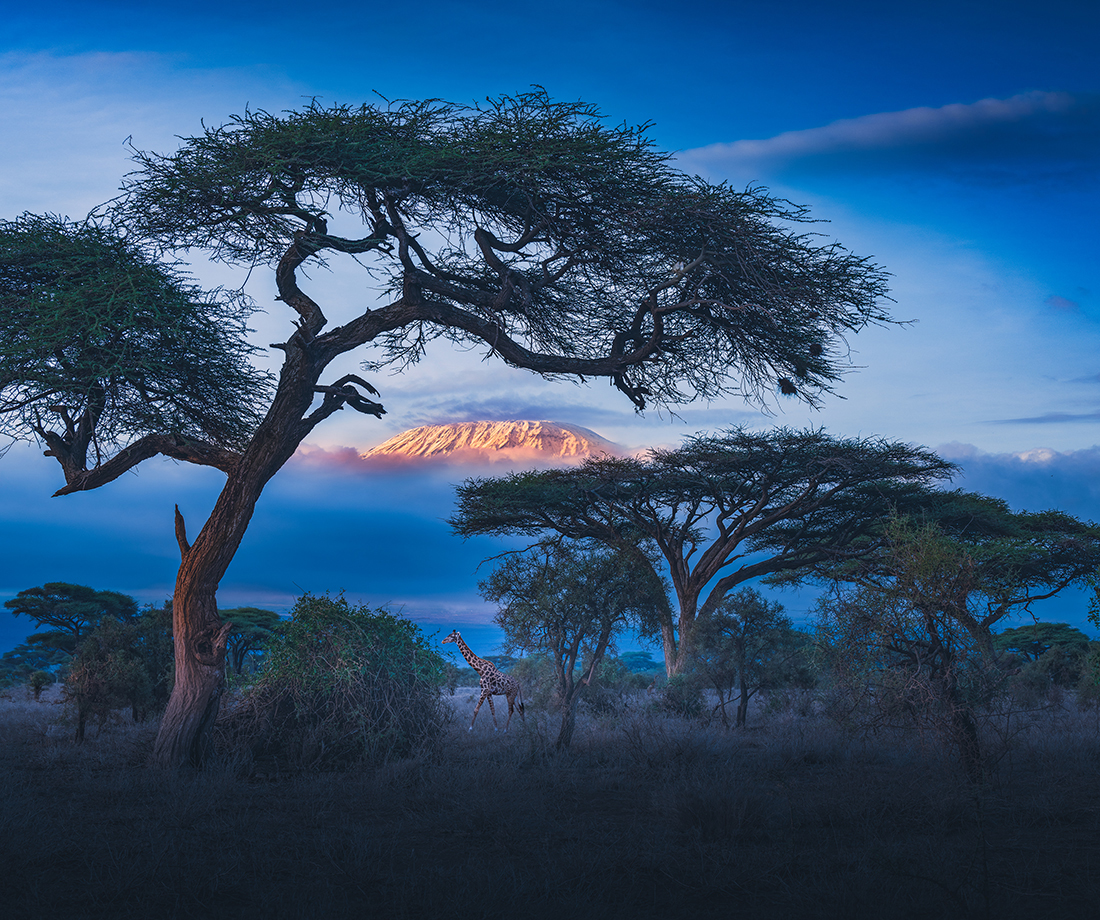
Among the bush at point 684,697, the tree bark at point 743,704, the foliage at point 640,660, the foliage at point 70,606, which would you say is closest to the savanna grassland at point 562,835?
the tree bark at point 743,704

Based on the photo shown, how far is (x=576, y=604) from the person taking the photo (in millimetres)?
16438

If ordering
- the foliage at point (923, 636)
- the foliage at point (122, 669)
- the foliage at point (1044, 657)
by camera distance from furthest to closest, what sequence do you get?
the foliage at point (1044, 657) → the foliage at point (122, 669) → the foliage at point (923, 636)

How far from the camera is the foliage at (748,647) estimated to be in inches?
834

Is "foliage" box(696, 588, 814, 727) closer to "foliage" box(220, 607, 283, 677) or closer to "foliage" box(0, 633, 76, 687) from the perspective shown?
"foliage" box(220, 607, 283, 677)

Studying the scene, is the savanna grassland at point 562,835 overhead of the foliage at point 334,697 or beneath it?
beneath

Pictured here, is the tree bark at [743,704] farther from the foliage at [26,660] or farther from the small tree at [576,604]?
the foliage at [26,660]

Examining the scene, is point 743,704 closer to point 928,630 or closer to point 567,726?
point 567,726

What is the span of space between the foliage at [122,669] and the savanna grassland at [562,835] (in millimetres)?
2580

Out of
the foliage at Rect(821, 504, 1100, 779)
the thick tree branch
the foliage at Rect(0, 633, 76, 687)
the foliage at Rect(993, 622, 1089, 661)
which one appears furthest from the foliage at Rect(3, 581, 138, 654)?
the foliage at Rect(993, 622, 1089, 661)

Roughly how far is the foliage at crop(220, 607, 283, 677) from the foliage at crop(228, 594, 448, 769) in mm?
14441

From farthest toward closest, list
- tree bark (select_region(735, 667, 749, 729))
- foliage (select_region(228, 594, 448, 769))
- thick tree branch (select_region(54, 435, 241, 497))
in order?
tree bark (select_region(735, 667, 749, 729)) < thick tree branch (select_region(54, 435, 241, 497)) < foliage (select_region(228, 594, 448, 769))

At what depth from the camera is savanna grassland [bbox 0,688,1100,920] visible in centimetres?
661

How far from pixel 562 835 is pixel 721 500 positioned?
17775 mm

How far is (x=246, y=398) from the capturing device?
1565 cm
